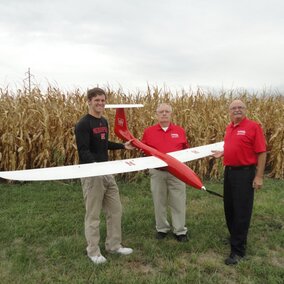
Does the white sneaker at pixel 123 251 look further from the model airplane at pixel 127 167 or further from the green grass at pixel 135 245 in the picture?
the model airplane at pixel 127 167

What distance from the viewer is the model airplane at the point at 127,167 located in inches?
146

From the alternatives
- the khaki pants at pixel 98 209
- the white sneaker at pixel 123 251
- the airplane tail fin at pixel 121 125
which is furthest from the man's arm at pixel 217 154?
the white sneaker at pixel 123 251

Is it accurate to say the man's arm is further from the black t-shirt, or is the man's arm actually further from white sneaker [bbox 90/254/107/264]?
white sneaker [bbox 90/254/107/264]

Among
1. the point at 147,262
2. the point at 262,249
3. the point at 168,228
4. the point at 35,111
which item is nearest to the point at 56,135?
the point at 35,111

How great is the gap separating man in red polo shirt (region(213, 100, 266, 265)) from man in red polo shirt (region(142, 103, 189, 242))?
2.72 feet

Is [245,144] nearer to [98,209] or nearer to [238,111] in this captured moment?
[238,111]

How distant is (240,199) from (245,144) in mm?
701

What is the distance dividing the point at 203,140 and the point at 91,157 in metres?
5.28

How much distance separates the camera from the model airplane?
12.1 ft

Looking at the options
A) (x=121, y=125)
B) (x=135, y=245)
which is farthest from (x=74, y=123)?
(x=135, y=245)

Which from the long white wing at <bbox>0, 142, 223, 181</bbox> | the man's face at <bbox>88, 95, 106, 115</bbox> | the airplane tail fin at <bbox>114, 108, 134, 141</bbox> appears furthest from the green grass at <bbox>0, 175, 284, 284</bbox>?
the man's face at <bbox>88, 95, 106, 115</bbox>

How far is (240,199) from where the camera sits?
441 cm

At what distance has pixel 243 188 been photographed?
4391mm

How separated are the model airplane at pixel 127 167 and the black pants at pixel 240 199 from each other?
544 millimetres
